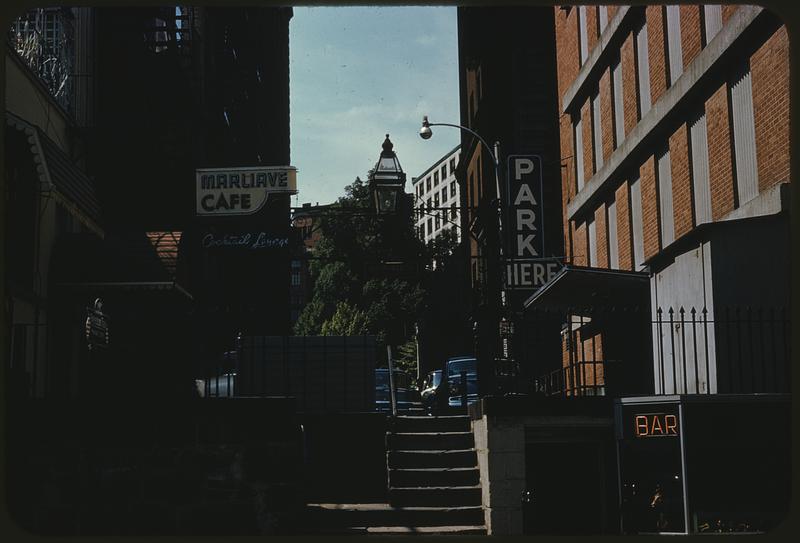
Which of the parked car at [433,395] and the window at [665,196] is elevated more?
the window at [665,196]

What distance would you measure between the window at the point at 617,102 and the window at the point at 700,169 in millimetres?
4418

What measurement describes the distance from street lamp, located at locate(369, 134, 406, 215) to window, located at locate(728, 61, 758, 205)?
27.1 ft

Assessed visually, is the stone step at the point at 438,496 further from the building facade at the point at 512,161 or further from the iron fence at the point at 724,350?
the building facade at the point at 512,161

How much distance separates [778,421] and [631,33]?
11043mm

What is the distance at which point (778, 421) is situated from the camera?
1146 cm

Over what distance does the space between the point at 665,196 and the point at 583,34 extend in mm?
7797

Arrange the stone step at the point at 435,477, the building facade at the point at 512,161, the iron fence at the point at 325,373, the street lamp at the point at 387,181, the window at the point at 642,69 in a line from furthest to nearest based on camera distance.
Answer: the building facade at the point at 512,161 → the street lamp at the point at 387,181 → the window at the point at 642,69 → the iron fence at the point at 325,373 → the stone step at the point at 435,477

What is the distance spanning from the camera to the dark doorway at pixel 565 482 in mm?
13617

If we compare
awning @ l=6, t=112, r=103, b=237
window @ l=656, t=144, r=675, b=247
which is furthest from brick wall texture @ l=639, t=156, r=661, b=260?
awning @ l=6, t=112, r=103, b=237

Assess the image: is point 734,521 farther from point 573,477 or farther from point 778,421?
point 573,477

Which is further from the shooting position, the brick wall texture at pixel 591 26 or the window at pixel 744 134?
the brick wall texture at pixel 591 26

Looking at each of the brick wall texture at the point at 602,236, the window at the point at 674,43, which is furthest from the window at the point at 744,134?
the brick wall texture at the point at 602,236

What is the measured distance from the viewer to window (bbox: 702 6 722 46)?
1534 centimetres

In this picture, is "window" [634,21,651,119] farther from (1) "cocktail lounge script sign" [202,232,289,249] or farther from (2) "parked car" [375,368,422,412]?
(1) "cocktail lounge script sign" [202,232,289,249]
